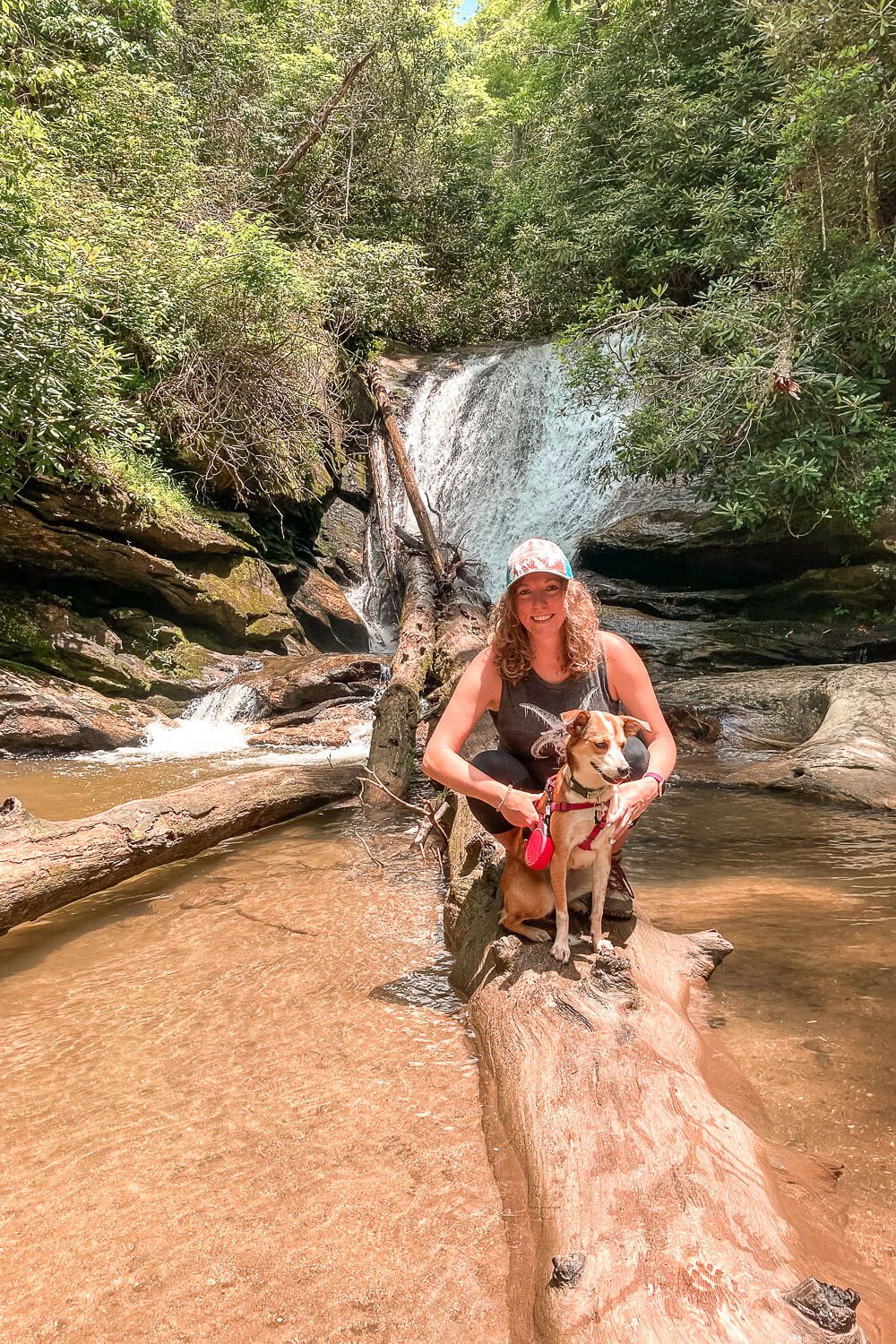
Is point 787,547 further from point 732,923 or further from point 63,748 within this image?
point 63,748

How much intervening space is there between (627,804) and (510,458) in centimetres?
1320

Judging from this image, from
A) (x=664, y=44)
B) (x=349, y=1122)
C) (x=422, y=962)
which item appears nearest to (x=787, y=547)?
(x=422, y=962)

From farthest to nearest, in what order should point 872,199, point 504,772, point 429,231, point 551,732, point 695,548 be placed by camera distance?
point 429,231 → point 695,548 → point 872,199 → point 504,772 → point 551,732

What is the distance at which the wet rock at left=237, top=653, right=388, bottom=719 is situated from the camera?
989 centimetres

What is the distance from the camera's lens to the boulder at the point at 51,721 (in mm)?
8414

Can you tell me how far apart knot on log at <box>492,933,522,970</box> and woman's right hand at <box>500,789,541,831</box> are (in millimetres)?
425

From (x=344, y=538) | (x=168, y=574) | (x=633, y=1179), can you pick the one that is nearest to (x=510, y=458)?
(x=344, y=538)

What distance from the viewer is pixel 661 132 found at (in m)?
14.2

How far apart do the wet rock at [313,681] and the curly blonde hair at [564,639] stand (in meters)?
6.99

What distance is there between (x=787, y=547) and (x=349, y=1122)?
1055cm

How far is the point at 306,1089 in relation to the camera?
8.54 feet

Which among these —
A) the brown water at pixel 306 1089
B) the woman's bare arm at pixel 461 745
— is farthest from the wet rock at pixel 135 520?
the woman's bare arm at pixel 461 745

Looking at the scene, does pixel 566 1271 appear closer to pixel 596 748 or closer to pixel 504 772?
pixel 596 748

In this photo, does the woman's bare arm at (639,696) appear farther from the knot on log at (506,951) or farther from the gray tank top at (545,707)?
the knot on log at (506,951)
